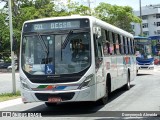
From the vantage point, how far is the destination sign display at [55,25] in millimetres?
12492

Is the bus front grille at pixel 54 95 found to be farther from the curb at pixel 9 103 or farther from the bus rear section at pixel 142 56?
the bus rear section at pixel 142 56

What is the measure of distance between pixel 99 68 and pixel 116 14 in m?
55.1

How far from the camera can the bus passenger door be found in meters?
12.6

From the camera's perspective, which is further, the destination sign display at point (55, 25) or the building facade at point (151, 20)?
the building facade at point (151, 20)

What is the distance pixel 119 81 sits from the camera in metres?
17.2

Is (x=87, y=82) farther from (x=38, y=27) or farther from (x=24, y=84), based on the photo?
(x=38, y=27)

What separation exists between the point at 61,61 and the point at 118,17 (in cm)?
5664

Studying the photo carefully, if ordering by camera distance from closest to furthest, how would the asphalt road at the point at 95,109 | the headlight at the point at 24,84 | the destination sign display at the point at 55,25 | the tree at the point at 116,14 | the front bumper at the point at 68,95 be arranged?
the asphalt road at the point at 95,109
the front bumper at the point at 68,95
the headlight at the point at 24,84
the destination sign display at the point at 55,25
the tree at the point at 116,14

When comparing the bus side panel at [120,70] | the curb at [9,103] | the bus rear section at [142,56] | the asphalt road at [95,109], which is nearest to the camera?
the asphalt road at [95,109]

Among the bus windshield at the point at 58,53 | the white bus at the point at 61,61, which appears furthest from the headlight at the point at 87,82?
the bus windshield at the point at 58,53

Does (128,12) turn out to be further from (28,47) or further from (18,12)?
(28,47)

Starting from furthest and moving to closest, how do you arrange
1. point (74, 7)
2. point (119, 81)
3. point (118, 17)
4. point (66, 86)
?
point (118, 17), point (74, 7), point (119, 81), point (66, 86)

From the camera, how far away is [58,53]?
12148 millimetres

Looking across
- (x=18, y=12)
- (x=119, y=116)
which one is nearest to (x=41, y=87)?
(x=119, y=116)
